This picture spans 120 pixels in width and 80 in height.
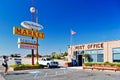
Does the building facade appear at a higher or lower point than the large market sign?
lower

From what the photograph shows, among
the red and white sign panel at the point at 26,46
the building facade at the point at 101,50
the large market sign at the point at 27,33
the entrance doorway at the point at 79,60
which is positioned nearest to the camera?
the large market sign at the point at 27,33

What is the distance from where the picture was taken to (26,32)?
32.2m

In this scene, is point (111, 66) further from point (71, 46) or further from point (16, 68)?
point (71, 46)

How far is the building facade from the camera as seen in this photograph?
32094 mm

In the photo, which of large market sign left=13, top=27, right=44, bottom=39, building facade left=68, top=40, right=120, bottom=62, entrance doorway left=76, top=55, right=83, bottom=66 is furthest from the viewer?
entrance doorway left=76, top=55, right=83, bottom=66

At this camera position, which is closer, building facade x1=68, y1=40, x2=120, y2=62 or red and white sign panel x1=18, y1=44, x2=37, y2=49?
red and white sign panel x1=18, y1=44, x2=37, y2=49

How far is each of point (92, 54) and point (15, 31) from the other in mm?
14074

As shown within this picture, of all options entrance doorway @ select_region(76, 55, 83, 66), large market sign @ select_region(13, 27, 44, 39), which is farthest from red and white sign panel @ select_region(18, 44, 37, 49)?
entrance doorway @ select_region(76, 55, 83, 66)

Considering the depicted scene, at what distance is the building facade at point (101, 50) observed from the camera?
32094 mm

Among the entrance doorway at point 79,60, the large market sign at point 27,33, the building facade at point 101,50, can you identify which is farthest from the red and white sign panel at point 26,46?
the entrance doorway at point 79,60

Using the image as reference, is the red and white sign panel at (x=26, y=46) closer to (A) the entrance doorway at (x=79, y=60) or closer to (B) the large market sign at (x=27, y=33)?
(B) the large market sign at (x=27, y=33)

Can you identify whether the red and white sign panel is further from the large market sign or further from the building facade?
the building facade

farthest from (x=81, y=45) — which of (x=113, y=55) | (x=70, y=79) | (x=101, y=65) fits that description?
(x=70, y=79)

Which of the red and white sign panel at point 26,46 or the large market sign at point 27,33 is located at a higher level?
the large market sign at point 27,33
